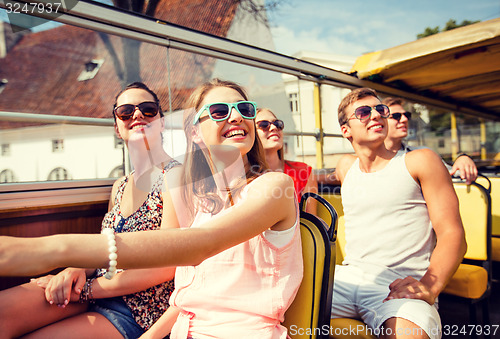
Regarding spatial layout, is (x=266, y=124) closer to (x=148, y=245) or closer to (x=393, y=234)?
(x=393, y=234)

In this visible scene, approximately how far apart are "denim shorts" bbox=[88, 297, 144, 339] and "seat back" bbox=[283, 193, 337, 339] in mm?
735

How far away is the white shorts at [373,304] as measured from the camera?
1383 millimetres

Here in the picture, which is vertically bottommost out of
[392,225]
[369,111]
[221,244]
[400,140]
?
[392,225]

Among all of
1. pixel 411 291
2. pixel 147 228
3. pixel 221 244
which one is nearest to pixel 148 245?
pixel 221 244

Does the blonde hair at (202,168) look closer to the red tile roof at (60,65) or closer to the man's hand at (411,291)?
the man's hand at (411,291)

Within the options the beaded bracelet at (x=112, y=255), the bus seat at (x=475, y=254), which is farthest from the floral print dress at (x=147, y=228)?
the bus seat at (x=475, y=254)

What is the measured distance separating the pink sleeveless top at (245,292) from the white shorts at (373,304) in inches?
21.6

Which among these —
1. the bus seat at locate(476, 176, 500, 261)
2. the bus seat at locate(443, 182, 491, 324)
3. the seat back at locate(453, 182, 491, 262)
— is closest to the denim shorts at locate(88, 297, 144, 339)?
the bus seat at locate(443, 182, 491, 324)

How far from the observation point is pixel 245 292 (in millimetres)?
1164

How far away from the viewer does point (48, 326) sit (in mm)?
1524

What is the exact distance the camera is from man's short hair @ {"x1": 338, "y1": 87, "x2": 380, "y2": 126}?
2316mm

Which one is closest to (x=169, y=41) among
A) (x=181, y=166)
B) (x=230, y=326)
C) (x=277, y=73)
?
(x=181, y=166)

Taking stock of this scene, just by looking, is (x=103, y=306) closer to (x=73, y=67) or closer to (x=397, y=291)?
(x=397, y=291)

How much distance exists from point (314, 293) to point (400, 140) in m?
2.35
